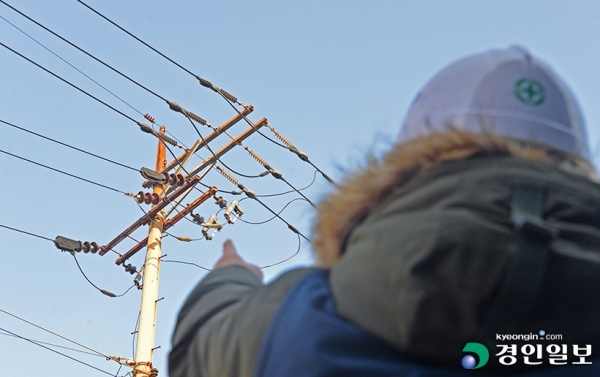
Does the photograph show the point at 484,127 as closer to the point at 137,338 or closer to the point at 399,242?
the point at 399,242

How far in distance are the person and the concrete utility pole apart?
8.38m

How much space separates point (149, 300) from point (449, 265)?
29.3 ft

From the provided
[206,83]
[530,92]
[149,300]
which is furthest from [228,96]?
[530,92]

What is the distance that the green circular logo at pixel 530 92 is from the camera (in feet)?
4.09

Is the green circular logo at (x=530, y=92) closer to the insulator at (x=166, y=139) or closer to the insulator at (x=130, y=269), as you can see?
the insulator at (x=166, y=139)

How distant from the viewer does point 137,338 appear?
9.33m

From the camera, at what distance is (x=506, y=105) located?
124 centimetres

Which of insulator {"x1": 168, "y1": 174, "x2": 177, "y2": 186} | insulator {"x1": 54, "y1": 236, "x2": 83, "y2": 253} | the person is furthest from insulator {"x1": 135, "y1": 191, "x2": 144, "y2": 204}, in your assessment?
the person

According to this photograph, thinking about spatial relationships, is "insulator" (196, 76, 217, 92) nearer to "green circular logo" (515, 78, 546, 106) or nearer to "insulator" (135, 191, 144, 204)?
"insulator" (135, 191, 144, 204)

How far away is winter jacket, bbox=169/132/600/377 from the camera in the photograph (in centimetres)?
97

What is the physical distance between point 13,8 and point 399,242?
351 inches

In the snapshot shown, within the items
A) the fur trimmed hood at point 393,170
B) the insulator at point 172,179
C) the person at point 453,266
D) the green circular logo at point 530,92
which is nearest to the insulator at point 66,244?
the insulator at point 172,179

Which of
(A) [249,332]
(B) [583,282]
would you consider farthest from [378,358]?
(B) [583,282]

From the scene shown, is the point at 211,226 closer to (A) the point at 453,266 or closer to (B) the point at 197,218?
(B) the point at 197,218
